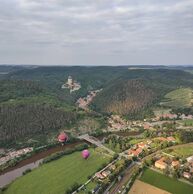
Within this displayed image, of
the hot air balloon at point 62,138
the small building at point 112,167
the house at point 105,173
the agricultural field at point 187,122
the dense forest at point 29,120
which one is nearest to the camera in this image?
the house at point 105,173

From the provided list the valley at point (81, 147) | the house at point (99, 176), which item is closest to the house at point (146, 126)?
the valley at point (81, 147)

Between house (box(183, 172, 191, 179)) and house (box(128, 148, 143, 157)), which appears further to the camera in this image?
house (box(128, 148, 143, 157))

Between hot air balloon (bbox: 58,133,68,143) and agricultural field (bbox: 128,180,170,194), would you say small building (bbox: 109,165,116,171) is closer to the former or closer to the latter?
agricultural field (bbox: 128,180,170,194)

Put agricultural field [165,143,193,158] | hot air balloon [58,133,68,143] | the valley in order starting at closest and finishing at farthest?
the valley
agricultural field [165,143,193,158]
hot air balloon [58,133,68,143]

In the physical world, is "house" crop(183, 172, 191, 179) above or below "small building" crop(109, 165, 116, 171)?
above

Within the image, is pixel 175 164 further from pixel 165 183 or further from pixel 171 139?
pixel 171 139

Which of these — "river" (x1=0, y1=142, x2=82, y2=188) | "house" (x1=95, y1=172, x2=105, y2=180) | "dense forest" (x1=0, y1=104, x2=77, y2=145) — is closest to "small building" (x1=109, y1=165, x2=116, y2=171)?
"house" (x1=95, y1=172, x2=105, y2=180)

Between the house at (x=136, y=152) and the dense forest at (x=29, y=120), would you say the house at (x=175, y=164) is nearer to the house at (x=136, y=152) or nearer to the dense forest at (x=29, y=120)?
the house at (x=136, y=152)
